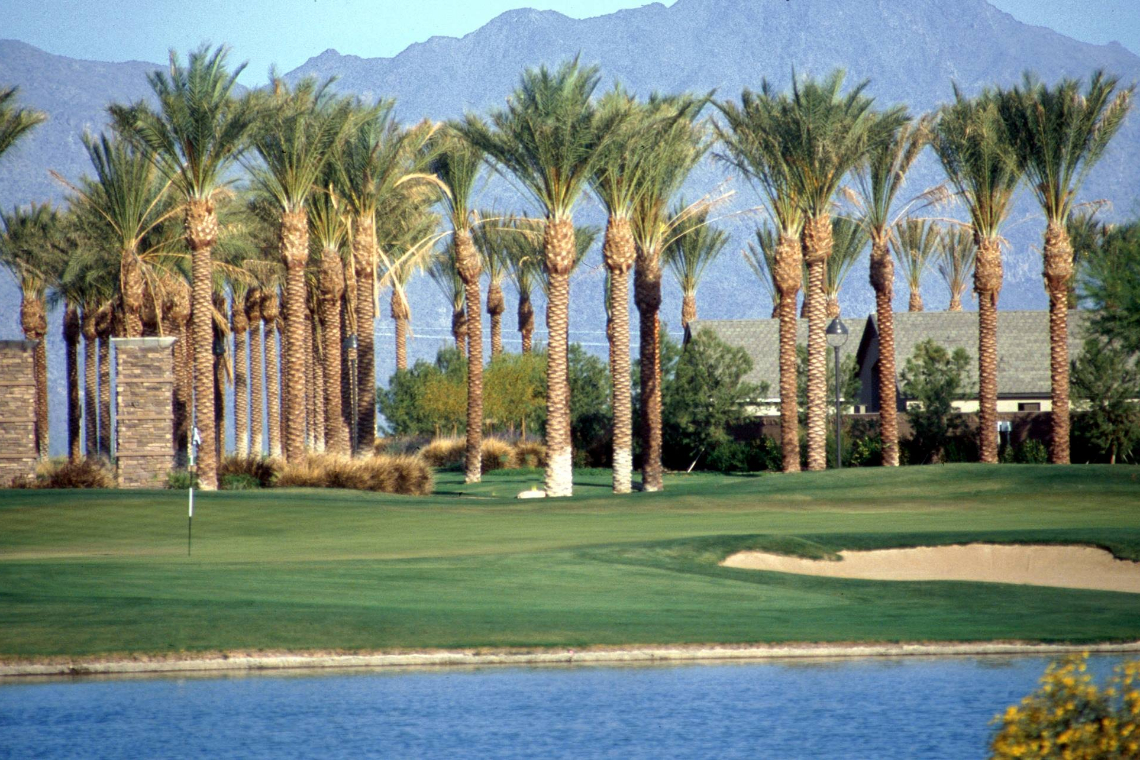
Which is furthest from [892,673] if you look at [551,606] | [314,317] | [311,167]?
[314,317]

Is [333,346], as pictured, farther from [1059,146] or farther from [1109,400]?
[1109,400]

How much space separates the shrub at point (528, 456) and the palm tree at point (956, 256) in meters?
31.0

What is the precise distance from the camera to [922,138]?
4962 cm

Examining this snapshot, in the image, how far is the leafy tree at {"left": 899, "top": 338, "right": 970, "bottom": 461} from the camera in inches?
2244

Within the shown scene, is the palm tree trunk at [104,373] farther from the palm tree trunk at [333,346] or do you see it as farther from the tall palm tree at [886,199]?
the tall palm tree at [886,199]

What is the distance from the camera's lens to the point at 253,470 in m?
44.2

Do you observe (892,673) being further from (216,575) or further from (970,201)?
(970,201)

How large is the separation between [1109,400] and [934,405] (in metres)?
6.33

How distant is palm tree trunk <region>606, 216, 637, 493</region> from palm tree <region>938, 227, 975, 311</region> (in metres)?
46.5

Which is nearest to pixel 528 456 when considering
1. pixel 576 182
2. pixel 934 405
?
pixel 934 405

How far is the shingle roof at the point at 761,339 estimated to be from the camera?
75.0m

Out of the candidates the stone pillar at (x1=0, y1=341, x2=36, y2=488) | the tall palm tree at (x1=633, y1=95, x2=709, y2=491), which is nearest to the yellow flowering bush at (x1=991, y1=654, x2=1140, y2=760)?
the tall palm tree at (x1=633, y1=95, x2=709, y2=491)

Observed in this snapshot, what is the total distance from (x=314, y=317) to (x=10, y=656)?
56.4 m

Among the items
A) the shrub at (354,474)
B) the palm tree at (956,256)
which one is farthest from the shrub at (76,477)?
the palm tree at (956,256)
